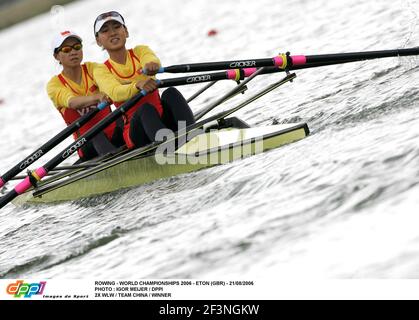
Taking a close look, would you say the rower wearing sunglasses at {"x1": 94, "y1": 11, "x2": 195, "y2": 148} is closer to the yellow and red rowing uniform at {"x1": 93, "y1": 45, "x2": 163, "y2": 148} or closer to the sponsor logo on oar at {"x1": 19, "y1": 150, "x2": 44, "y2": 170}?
the yellow and red rowing uniform at {"x1": 93, "y1": 45, "x2": 163, "y2": 148}

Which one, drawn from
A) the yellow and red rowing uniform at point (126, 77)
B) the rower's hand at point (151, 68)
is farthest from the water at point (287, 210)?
the rower's hand at point (151, 68)

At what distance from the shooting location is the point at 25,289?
6062 millimetres

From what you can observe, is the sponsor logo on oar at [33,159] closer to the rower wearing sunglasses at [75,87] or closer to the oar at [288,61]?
the rower wearing sunglasses at [75,87]

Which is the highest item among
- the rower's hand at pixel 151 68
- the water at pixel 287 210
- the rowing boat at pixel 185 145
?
the rower's hand at pixel 151 68

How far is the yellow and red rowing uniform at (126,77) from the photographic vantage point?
905 centimetres

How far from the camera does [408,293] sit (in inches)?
176

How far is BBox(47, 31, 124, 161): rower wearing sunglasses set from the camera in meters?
9.87

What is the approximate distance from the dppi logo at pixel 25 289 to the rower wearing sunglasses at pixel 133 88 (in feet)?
10.4

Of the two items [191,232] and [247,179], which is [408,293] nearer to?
[191,232]

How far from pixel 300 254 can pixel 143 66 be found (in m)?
4.52

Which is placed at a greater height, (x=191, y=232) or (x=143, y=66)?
(x=143, y=66)

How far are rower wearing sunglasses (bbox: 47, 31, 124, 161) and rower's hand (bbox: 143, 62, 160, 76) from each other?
126 cm

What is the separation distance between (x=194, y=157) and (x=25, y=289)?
3.03 meters
